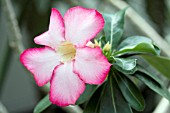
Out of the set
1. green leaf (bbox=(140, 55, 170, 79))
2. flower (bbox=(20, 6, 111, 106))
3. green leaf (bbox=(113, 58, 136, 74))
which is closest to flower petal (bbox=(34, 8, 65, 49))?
flower (bbox=(20, 6, 111, 106))

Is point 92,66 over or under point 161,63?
over

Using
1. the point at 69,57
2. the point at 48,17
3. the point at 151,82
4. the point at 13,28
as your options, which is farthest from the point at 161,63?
the point at 48,17

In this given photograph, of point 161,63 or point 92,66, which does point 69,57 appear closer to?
point 92,66

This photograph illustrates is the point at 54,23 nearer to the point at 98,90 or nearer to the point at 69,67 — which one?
the point at 69,67

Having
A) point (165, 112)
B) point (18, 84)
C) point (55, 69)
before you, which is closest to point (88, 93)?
point (55, 69)

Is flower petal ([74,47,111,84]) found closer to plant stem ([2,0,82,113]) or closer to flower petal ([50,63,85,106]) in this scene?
flower petal ([50,63,85,106])

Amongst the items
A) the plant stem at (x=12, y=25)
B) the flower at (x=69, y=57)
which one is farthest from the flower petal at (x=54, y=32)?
the plant stem at (x=12, y=25)
